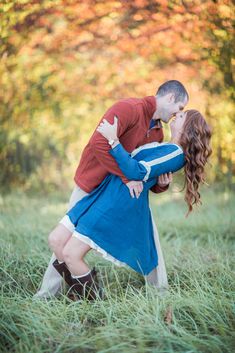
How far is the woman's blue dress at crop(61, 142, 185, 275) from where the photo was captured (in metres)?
3.13

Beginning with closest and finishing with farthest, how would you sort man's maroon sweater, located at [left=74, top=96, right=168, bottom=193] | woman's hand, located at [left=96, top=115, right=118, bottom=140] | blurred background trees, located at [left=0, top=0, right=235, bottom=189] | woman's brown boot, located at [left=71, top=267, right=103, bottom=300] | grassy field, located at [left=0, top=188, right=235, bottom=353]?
grassy field, located at [left=0, top=188, right=235, bottom=353], woman's hand, located at [left=96, top=115, right=118, bottom=140], man's maroon sweater, located at [left=74, top=96, right=168, bottom=193], woman's brown boot, located at [left=71, top=267, right=103, bottom=300], blurred background trees, located at [left=0, top=0, right=235, bottom=189]

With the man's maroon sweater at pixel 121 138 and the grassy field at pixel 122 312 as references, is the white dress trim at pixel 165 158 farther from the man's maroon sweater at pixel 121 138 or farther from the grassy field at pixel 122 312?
the grassy field at pixel 122 312

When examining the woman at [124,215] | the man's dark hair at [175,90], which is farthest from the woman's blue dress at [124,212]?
the man's dark hair at [175,90]

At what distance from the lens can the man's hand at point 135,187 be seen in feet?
10.3

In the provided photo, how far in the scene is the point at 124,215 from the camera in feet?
10.5

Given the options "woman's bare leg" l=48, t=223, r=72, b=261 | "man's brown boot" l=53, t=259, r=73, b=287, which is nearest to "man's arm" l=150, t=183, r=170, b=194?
"woman's bare leg" l=48, t=223, r=72, b=261

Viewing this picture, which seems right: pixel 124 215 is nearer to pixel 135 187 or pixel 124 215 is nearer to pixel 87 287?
pixel 135 187

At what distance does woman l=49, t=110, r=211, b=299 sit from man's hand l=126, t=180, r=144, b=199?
43 mm

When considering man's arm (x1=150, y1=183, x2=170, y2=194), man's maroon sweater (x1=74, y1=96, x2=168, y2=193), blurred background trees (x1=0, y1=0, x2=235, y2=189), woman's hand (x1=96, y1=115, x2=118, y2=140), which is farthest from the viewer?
blurred background trees (x1=0, y1=0, x2=235, y2=189)

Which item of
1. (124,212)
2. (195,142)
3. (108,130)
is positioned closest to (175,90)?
(195,142)

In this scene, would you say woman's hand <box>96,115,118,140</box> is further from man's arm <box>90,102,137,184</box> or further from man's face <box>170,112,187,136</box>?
man's face <box>170,112,187,136</box>

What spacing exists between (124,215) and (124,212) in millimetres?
19

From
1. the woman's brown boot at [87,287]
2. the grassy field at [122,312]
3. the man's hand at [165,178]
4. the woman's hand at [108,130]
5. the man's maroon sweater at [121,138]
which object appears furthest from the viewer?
the man's hand at [165,178]

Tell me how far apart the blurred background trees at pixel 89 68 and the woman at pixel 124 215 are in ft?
5.80
